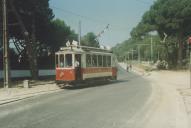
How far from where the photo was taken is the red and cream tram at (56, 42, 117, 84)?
29.5 m

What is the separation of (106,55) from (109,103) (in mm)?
16813

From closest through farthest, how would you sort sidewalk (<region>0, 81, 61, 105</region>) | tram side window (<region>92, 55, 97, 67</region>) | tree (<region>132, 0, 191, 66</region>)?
sidewalk (<region>0, 81, 61, 105</region>)
tram side window (<region>92, 55, 97, 67</region>)
tree (<region>132, 0, 191, 66</region>)

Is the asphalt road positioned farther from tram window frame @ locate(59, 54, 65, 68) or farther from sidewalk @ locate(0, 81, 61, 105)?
tram window frame @ locate(59, 54, 65, 68)

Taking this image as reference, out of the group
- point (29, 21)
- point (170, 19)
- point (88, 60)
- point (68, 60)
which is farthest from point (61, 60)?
point (170, 19)

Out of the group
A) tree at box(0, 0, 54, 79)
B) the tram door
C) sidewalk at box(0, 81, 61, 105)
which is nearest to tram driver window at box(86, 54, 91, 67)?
the tram door

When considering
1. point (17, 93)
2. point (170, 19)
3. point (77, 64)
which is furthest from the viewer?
point (170, 19)

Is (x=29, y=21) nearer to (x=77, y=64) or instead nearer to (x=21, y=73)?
(x=21, y=73)

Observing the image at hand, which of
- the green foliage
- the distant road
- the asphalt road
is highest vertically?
the green foliage

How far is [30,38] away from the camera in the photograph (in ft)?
134

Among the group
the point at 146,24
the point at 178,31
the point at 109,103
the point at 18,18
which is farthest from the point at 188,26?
the point at 109,103

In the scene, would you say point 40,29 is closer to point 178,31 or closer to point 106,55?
point 106,55

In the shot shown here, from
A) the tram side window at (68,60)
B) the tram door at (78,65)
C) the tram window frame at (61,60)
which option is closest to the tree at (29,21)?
the tram window frame at (61,60)

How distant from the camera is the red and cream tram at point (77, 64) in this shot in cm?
2948

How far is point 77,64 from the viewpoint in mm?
29797
